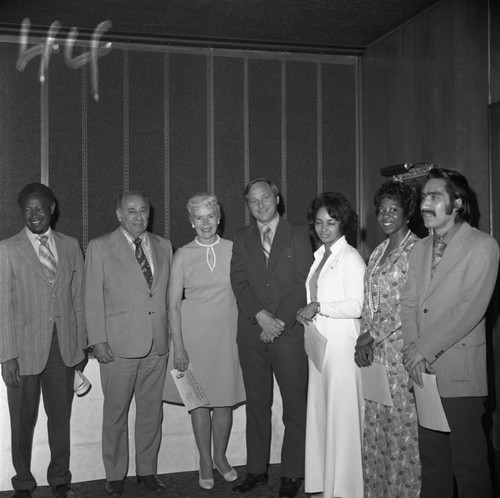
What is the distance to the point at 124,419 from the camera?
4.22 m

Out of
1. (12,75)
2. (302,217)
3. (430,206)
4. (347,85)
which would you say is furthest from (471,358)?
(12,75)

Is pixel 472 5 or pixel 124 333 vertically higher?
pixel 472 5

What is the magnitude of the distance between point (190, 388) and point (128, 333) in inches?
19.2

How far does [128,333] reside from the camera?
4.16 m

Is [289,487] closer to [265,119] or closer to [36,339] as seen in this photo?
[36,339]

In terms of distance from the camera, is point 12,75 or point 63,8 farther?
point 12,75

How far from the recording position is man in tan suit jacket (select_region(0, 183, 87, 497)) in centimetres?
399

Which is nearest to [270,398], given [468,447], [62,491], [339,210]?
[339,210]

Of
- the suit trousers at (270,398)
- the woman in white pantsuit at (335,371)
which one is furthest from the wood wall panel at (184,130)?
the woman in white pantsuit at (335,371)

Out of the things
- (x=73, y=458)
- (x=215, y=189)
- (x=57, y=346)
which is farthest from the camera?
(x=215, y=189)

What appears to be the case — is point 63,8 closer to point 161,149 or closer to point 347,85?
point 161,149

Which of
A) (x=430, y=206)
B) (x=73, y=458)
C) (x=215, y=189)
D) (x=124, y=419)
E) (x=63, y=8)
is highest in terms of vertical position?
(x=63, y=8)

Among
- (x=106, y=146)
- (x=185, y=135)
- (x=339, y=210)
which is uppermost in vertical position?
(x=185, y=135)

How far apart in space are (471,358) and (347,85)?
373 cm
